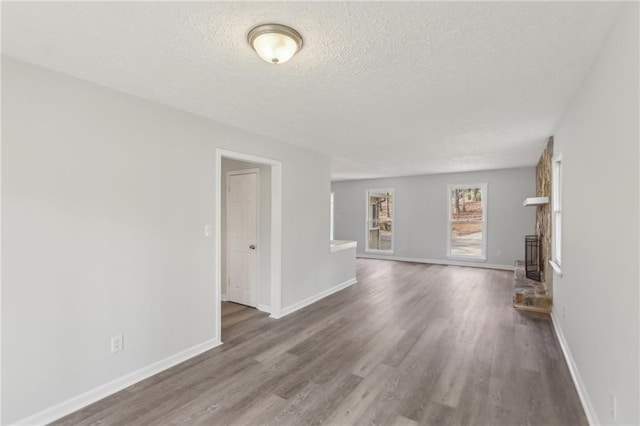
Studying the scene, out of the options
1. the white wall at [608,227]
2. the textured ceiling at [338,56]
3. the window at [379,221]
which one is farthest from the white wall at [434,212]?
the white wall at [608,227]

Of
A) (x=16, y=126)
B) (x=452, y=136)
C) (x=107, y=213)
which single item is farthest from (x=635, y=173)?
(x=16, y=126)

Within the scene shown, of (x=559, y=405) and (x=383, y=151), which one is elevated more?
(x=383, y=151)

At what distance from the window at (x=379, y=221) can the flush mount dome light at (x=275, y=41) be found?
7402mm

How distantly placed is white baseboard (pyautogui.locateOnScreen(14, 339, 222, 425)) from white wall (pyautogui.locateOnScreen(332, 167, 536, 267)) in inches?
255

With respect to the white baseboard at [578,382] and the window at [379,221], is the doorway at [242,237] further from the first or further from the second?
the window at [379,221]

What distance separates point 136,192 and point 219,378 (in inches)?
68.4

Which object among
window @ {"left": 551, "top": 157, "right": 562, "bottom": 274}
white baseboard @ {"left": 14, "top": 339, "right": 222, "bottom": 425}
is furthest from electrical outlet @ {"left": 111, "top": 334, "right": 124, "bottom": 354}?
window @ {"left": 551, "top": 157, "right": 562, "bottom": 274}

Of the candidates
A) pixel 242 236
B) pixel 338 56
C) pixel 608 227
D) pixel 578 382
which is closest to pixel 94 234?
pixel 338 56

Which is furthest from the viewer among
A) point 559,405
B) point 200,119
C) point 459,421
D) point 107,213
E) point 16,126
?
point 200,119

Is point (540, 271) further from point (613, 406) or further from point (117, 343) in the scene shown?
point (117, 343)

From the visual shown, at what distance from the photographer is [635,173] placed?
1.38 meters

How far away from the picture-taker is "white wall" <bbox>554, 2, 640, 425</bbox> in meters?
1.41

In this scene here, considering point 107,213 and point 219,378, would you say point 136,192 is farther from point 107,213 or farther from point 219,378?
point 219,378

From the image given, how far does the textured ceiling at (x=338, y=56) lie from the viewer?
4.95 ft
